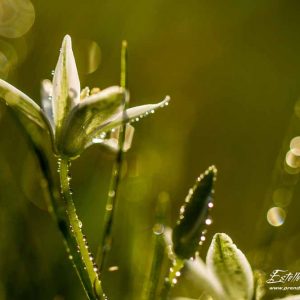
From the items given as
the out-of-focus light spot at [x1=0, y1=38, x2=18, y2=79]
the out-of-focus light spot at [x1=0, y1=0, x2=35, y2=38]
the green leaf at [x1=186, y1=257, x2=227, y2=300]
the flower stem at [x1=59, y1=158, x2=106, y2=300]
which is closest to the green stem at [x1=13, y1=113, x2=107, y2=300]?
the flower stem at [x1=59, y1=158, x2=106, y2=300]

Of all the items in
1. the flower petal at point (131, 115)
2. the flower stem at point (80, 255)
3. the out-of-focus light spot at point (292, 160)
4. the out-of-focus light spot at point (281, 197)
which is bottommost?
the flower stem at point (80, 255)

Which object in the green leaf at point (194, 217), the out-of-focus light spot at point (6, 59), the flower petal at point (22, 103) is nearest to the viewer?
the green leaf at point (194, 217)

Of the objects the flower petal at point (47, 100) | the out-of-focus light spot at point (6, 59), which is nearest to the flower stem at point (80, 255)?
the flower petal at point (47, 100)

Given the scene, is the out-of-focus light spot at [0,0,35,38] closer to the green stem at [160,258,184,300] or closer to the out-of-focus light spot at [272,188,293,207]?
the out-of-focus light spot at [272,188,293,207]

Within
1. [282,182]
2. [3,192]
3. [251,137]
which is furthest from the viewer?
[251,137]

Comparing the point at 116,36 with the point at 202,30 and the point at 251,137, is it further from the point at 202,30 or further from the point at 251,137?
the point at 251,137

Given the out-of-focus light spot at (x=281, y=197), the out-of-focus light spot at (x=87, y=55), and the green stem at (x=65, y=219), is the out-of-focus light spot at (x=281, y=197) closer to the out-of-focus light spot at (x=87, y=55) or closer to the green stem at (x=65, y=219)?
the green stem at (x=65, y=219)

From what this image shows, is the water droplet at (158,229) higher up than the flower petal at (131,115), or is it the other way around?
the flower petal at (131,115)

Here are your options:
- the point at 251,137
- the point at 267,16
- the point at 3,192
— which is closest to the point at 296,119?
the point at 3,192
